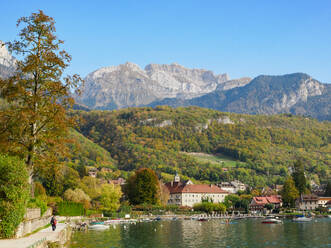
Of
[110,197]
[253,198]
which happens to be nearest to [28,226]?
[110,197]

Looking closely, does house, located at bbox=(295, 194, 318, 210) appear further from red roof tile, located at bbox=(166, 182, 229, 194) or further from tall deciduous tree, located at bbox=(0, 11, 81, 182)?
tall deciduous tree, located at bbox=(0, 11, 81, 182)

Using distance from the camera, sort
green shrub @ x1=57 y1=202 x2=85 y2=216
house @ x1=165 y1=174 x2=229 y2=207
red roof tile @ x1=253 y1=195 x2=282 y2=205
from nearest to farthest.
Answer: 1. green shrub @ x1=57 y1=202 x2=85 y2=216
2. red roof tile @ x1=253 y1=195 x2=282 y2=205
3. house @ x1=165 y1=174 x2=229 y2=207

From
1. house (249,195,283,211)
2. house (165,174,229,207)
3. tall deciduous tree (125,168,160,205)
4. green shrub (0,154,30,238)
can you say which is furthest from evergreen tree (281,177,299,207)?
green shrub (0,154,30,238)

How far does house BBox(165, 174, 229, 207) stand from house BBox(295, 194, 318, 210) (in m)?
38.3

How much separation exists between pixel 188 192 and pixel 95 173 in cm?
5146

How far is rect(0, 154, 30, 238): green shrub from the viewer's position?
2828cm

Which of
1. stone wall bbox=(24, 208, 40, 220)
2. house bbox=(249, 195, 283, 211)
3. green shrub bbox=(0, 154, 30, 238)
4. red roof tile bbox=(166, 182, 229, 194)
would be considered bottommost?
house bbox=(249, 195, 283, 211)

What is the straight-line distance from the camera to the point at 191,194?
17725 cm

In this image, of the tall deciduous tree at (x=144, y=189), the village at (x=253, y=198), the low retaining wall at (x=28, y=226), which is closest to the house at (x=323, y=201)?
the village at (x=253, y=198)

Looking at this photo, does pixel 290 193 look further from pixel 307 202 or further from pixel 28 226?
pixel 28 226

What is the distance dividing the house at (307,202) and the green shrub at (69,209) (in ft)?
312

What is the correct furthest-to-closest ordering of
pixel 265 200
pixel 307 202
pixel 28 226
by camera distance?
1. pixel 265 200
2. pixel 307 202
3. pixel 28 226

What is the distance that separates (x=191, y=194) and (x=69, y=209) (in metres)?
101

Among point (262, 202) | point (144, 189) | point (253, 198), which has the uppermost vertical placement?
point (144, 189)
